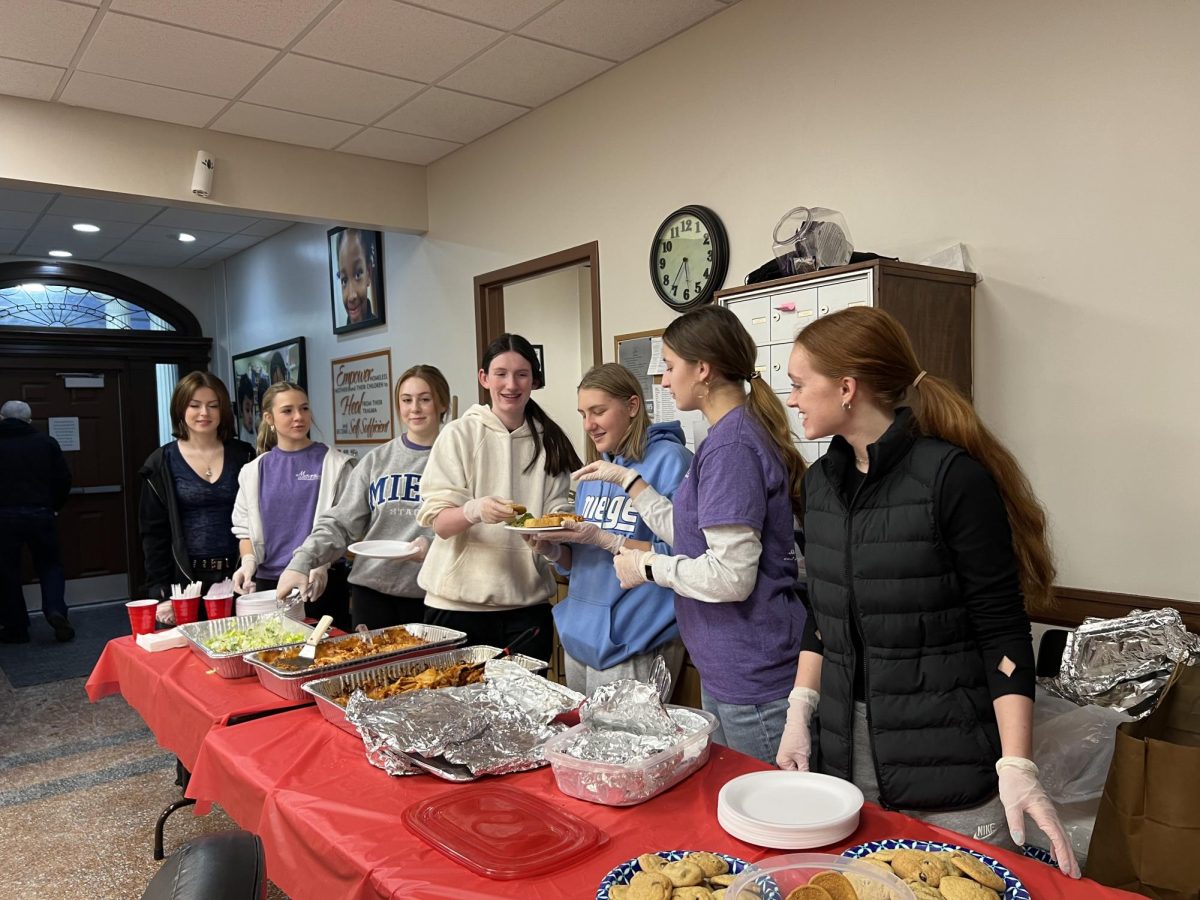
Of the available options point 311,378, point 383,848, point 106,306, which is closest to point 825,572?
point 383,848

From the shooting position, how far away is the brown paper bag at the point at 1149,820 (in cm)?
146

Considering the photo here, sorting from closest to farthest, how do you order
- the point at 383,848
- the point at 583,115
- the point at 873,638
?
the point at 383,848, the point at 873,638, the point at 583,115

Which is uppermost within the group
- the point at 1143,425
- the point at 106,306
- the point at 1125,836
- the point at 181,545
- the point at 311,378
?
the point at 106,306

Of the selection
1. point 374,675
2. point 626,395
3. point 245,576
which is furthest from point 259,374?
point 374,675

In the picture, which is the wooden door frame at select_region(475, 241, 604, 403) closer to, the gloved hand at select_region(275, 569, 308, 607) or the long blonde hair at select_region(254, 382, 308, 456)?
the long blonde hair at select_region(254, 382, 308, 456)

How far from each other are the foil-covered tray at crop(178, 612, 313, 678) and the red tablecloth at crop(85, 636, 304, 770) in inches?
0.9

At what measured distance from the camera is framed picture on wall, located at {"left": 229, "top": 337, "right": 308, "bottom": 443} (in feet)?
21.9

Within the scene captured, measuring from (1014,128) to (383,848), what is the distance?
2.45 metres

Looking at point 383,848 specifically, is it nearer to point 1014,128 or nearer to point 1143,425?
point 1143,425

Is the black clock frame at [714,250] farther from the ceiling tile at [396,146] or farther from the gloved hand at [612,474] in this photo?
the ceiling tile at [396,146]

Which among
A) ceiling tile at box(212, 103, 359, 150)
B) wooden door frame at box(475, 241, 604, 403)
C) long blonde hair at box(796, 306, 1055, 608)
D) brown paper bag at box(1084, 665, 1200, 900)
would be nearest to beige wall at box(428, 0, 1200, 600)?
wooden door frame at box(475, 241, 604, 403)

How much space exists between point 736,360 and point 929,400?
1.57ft

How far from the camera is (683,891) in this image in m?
1.05

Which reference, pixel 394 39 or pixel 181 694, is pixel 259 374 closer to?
pixel 394 39
